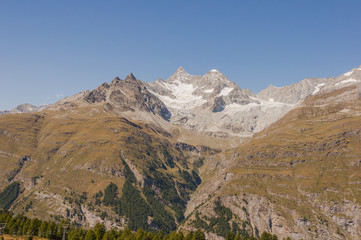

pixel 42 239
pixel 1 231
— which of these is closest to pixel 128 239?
pixel 42 239

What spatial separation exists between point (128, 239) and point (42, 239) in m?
53.7

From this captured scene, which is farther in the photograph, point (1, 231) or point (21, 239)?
point (1, 231)

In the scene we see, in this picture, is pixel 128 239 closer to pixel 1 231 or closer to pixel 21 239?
pixel 21 239

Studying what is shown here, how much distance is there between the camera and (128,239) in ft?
656

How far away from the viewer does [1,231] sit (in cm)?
19762

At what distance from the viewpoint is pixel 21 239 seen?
577ft

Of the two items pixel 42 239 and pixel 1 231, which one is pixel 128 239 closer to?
pixel 42 239

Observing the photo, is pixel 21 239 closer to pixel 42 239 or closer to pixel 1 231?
pixel 42 239

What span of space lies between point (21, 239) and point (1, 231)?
3269cm

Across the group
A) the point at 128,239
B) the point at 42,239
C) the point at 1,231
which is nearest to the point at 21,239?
the point at 42,239

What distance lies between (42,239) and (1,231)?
91.7ft

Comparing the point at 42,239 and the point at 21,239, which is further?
the point at 42,239

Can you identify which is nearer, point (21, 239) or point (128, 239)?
point (21, 239)
